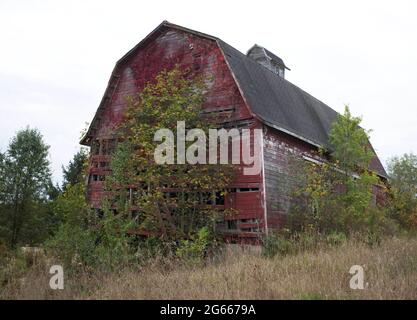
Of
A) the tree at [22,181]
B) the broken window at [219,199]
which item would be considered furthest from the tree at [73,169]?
the broken window at [219,199]

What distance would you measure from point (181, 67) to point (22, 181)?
15.4 meters

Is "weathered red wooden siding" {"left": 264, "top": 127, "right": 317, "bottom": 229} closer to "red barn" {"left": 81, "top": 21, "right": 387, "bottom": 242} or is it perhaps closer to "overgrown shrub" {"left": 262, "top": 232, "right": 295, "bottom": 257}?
"red barn" {"left": 81, "top": 21, "right": 387, "bottom": 242}

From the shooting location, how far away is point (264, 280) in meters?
6.68

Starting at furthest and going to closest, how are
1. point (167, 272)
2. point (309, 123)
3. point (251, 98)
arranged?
point (309, 123)
point (251, 98)
point (167, 272)

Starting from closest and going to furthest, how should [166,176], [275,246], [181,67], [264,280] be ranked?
[264,280]
[275,246]
[166,176]
[181,67]

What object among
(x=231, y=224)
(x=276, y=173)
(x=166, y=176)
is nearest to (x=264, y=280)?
(x=166, y=176)

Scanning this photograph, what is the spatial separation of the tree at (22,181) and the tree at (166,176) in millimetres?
14200

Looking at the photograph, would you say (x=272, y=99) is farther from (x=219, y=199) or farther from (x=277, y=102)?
(x=219, y=199)

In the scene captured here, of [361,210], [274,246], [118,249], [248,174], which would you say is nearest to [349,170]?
[361,210]

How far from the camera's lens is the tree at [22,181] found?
24.5m

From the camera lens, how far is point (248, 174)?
1240 cm

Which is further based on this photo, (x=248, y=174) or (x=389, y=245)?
(x=248, y=174)
